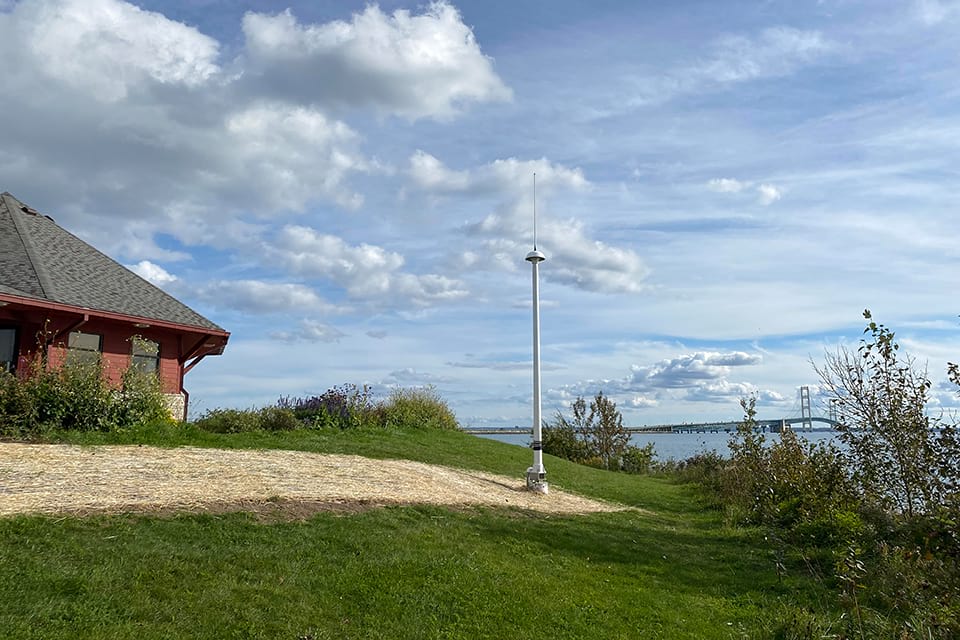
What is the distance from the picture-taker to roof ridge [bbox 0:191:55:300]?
621 inches

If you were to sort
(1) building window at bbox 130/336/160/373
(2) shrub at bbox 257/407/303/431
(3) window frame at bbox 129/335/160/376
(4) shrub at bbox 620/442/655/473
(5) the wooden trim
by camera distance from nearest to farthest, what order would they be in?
(5) the wooden trim, (3) window frame at bbox 129/335/160/376, (1) building window at bbox 130/336/160/373, (2) shrub at bbox 257/407/303/431, (4) shrub at bbox 620/442/655/473

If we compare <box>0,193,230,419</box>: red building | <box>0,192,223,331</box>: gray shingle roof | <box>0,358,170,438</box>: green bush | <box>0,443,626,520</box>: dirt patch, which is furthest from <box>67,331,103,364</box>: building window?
<box>0,443,626,520</box>: dirt patch

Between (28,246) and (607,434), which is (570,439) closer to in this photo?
(607,434)

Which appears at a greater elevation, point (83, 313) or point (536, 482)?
point (83, 313)

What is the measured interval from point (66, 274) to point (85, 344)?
A: 2072mm

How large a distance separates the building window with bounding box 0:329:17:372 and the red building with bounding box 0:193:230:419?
0.02 m

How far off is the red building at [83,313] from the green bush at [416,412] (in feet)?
17.7

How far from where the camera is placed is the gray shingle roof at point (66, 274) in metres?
16.0

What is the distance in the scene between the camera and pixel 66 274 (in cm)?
1761

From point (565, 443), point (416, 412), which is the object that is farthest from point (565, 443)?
point (416, 412)

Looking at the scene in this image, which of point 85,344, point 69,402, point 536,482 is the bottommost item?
point 536,482

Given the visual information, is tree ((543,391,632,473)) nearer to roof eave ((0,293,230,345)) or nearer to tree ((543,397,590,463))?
tree ((543,397,590,463))

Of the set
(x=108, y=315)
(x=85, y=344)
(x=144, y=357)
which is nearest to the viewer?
(x=108, y=315)

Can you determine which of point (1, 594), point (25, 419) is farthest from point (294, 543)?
point (25, 419)
